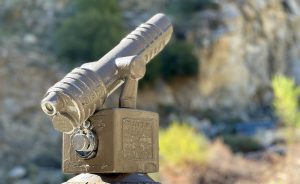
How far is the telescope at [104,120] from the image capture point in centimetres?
312

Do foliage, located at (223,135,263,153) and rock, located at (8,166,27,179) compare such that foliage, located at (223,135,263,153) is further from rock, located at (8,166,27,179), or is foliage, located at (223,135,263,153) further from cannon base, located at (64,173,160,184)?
cannon base, located at (64,173,160,184)

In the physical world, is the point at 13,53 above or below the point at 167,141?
above

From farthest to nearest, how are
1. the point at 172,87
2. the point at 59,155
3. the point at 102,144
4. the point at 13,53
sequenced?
the point at 172,87 < the point at 13,53 < the point at 59,155 < the point at 102,144

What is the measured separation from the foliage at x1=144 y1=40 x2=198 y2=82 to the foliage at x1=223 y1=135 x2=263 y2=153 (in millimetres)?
5040

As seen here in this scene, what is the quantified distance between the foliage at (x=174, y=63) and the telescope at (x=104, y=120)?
848 inches

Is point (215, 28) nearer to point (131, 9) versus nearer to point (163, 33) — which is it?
point (131, 9)

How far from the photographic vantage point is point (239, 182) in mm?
13031

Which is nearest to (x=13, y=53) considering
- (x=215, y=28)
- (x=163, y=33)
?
(x=215, y=28)

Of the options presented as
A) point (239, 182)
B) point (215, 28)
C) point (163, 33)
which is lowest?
point (239, 182)

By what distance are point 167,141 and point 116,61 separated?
40.5 feet

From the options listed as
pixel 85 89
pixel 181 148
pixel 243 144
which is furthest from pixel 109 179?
pixel 243 144

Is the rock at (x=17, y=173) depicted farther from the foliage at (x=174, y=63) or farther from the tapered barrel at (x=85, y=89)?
the tapered barrel at (x=85, y=89)

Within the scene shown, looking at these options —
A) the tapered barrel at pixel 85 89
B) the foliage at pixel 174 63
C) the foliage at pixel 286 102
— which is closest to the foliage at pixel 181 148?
the foliage at pixel 286 102

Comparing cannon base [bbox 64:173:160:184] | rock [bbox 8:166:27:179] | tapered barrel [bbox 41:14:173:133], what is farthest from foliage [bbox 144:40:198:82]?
cannon base [bbox 64:173:160:184]
